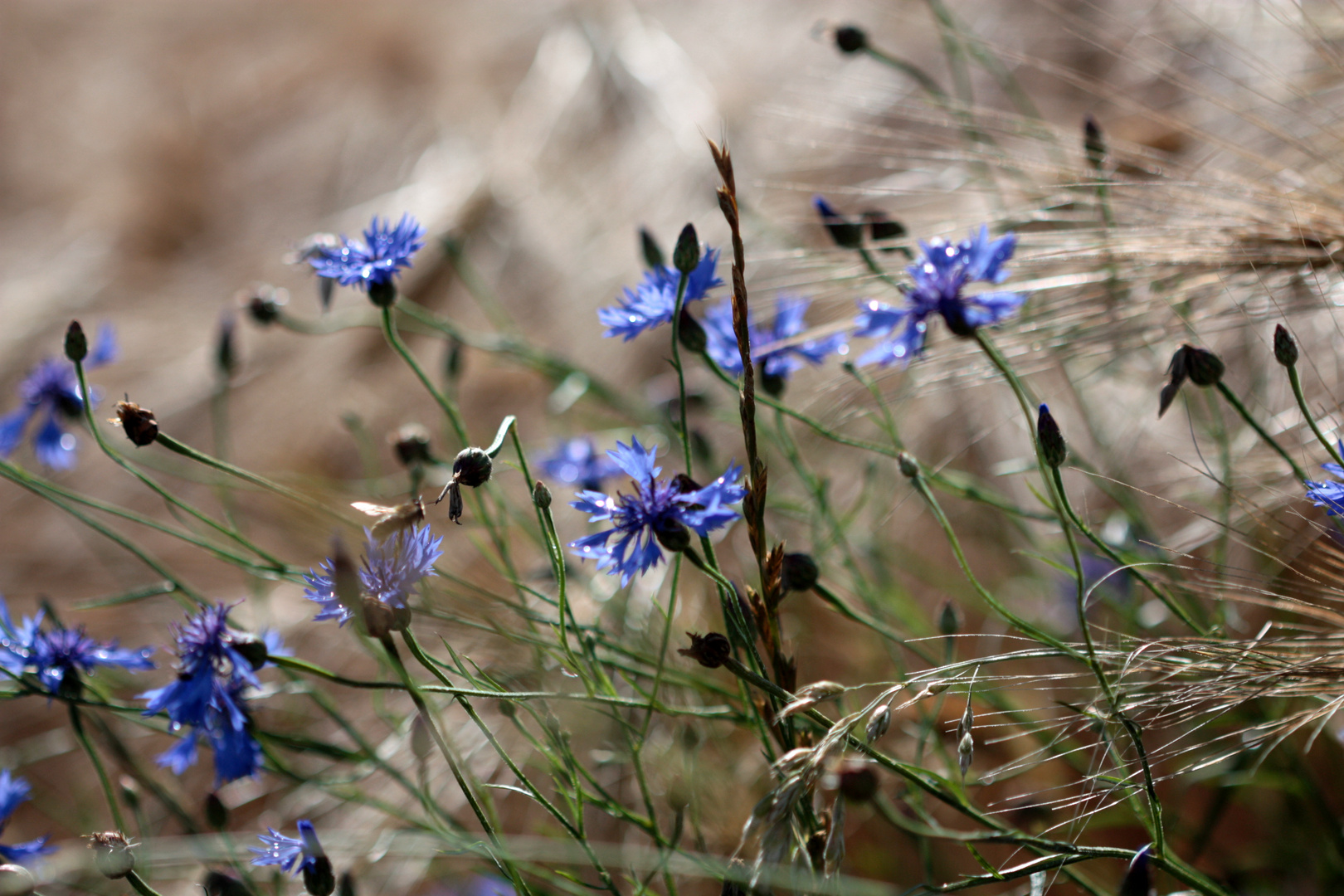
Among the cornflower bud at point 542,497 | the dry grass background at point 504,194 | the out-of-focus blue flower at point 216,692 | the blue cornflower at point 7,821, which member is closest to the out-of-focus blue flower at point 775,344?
the dry grass background at point 504,194

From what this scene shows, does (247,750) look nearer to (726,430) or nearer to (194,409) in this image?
(726,430)

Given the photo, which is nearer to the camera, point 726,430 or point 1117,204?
point 1117,204

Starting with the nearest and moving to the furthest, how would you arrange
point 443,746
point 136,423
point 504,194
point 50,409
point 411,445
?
point 443,746, point 136,423, point 411,445, point 50,409, point 504,194

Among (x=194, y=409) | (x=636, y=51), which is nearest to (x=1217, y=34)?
(x=636, y=51)

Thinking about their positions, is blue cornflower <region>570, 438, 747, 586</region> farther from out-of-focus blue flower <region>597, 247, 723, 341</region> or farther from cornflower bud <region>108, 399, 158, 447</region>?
cornflower bud <region>108, 399, 158, 447</region>

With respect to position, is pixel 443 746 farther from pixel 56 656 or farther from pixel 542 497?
pixel 56 656

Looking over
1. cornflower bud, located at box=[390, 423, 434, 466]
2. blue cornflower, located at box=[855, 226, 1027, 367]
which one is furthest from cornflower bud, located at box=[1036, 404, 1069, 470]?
cornflower bud, located at box=[390, 423, 434, 466]

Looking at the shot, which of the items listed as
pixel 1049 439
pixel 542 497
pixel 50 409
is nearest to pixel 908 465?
pixel 1049 439
